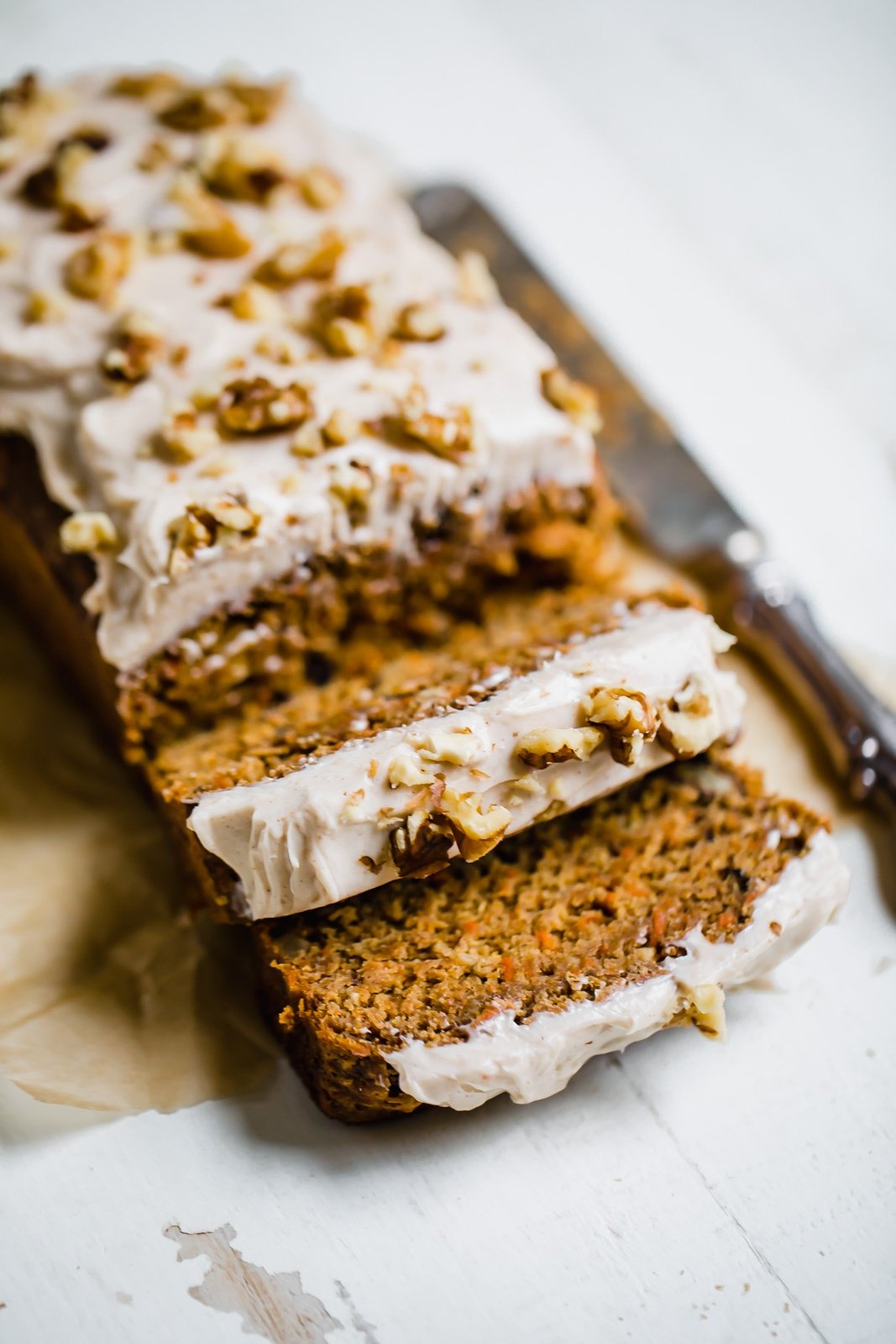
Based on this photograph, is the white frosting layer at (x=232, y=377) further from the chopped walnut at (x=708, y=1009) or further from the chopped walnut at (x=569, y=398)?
the chopped walnut at (x=708, y=1009)

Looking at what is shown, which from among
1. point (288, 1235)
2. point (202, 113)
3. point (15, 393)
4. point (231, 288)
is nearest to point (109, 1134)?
point (288, 1235)

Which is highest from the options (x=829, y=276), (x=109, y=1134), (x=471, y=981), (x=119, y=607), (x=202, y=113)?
(x=829, y=276)

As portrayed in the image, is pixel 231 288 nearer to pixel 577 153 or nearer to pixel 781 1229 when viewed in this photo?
pixel 577 153

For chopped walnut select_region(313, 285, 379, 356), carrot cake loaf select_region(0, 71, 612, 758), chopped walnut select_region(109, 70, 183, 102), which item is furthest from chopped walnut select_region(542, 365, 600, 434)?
chopped walnut select_region(109, 70, 183, 102)

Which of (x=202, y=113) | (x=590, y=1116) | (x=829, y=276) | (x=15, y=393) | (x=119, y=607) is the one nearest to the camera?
→ (x=590, y=1116)

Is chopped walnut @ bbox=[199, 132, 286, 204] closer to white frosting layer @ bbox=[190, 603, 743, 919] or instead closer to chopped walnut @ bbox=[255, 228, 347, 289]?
chopped walnut @ bbox=[255, 228, 347, 289]
